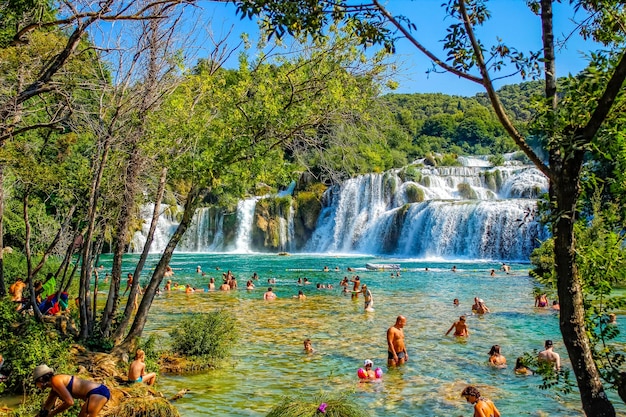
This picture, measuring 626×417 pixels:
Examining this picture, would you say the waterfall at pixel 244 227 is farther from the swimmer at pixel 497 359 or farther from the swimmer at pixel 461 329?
the swimmer at pixel 497 359

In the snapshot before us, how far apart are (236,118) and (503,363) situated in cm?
786

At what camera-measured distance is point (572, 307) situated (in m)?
4.39

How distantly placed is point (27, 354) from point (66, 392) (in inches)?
117

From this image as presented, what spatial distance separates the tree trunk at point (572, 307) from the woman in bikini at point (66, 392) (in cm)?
539

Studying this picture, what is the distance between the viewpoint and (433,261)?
41.8 metres

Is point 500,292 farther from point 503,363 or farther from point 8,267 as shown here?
point 8,267

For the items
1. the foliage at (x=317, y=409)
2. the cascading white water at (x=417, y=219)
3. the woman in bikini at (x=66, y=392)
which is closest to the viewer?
the woman in bikini at (x=66, y=392)

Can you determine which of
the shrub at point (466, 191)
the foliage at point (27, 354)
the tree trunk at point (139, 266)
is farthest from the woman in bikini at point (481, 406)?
the shrub at point (466, 191)

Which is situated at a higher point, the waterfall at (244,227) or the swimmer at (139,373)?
the waterfall at (244,227)

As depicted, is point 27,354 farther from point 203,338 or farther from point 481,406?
point 481,406

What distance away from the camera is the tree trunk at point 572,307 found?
432 centimetres

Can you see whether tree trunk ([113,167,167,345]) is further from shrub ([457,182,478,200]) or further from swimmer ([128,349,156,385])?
shrub ([457,182,478,200])

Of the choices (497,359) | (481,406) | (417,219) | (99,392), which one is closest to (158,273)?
(99,392)

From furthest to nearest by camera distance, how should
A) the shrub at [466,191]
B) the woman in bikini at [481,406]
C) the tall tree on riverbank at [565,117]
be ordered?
the shrub at [466,191]
the woman in bikini at [481,406]
the tall tree on riverbank at [565,117]
